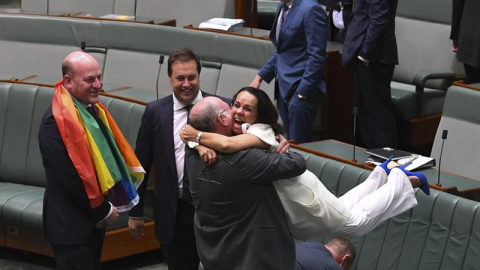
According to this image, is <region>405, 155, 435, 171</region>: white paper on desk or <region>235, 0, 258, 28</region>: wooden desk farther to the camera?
<region>235, 0, 258, 28</region>: wooden desk

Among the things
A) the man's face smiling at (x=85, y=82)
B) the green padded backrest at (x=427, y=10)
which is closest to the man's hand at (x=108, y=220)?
the man's face smiling at (x=85, y=82)

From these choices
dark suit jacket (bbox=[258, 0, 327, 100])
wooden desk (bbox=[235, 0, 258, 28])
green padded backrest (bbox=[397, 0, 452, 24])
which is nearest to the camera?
dark suit jacket (bbox=[258, 0, 327, 100])

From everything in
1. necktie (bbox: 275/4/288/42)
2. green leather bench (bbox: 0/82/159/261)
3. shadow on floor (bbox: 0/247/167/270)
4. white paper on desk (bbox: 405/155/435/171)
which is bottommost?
shadow on floor (bbox: 0/247/167/270)

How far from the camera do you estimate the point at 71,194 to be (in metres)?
3.14

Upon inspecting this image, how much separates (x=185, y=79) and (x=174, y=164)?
299mm

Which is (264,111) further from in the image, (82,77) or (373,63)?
(373,63)

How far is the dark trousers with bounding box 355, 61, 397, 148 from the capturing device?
464 centimetres

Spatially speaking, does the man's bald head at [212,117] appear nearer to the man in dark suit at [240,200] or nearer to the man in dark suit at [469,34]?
the man in dark suit at [240,200]

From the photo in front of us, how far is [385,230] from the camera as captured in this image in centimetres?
352

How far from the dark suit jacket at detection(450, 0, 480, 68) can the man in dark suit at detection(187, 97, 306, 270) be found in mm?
2298

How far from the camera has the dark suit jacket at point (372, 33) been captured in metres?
4.47

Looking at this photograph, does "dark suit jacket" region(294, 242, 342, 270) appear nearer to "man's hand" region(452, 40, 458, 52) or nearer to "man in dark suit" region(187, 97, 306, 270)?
"man in dark suit" region(187, 97, 306, 270)

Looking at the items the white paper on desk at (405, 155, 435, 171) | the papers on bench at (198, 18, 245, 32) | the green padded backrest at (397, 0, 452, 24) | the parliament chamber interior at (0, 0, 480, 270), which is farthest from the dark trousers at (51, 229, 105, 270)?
the green padded backrest at (397, 0, 452, 24)

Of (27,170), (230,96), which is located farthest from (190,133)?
(230,96)
